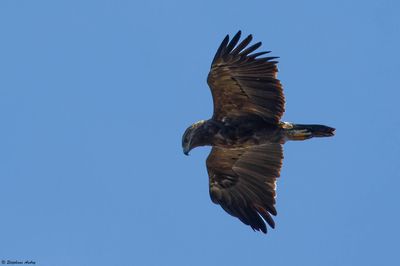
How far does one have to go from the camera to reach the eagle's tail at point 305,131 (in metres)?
20.6

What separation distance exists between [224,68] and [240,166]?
9.36 feet

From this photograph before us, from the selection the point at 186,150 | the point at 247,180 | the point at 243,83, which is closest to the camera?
the point at 243,83

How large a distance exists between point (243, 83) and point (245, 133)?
1.20 m

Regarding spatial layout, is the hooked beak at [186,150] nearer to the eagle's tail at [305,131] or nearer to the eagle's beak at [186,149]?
the eagle's beak at [186,149]

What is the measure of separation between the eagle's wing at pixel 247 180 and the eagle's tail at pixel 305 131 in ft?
2.61

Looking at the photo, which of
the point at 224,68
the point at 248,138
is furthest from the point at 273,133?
the point at 224,68

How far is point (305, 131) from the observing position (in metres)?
20.8

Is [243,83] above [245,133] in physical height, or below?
above

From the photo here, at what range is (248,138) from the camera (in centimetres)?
2123

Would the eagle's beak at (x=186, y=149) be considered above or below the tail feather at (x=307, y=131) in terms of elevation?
above

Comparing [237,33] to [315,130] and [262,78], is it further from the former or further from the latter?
[315,130]

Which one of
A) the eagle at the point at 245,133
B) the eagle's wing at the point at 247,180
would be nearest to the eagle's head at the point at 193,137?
the eagle at the point at 245,133

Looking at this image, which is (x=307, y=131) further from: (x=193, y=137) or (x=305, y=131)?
(x=193, y=137)

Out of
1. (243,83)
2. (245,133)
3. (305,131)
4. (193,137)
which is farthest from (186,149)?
(305,131)
